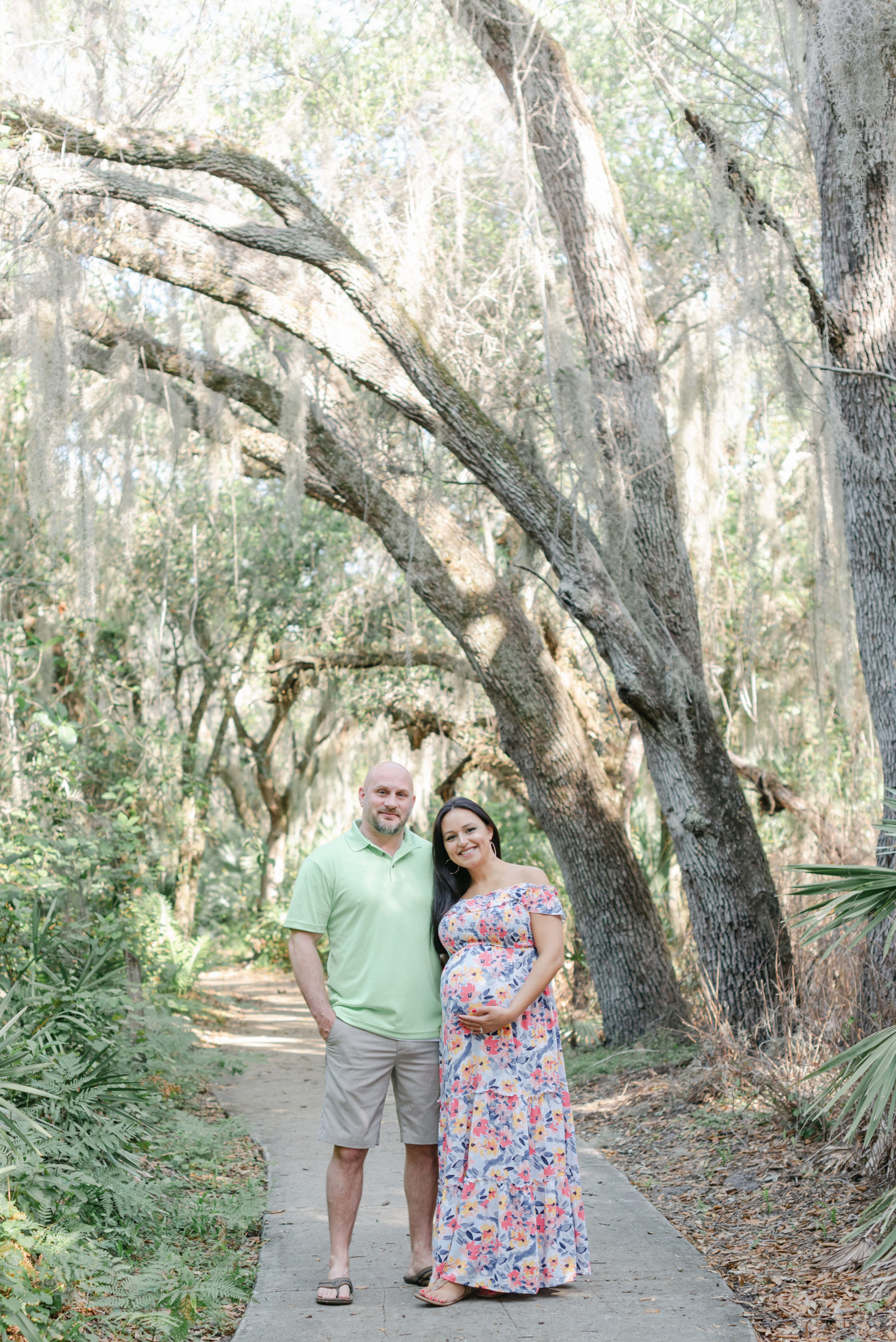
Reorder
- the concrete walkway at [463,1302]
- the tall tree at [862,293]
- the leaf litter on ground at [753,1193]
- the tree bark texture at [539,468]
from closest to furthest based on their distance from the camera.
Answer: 1. the concrete walkway at [463,1302]
2. the leaf litter on ground at [753,1193]
3. the tall tree at [862,293]
4. the tree bark texture at [539,468]

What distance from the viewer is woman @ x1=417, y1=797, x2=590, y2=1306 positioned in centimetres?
337

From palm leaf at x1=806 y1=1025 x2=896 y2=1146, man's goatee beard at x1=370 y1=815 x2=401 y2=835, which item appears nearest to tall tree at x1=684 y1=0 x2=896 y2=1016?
palm leaf at x1=806 y1=1025 x2=896 y2=1146

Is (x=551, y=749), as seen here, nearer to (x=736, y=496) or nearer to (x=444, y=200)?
(x=444, y=200)

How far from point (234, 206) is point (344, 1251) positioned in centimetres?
799

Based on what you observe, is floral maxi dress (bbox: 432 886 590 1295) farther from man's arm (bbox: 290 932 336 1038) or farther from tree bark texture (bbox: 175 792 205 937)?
tree bark texture (bbox: 175 792 205 937)

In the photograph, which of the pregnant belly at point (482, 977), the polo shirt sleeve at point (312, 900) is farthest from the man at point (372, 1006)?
the pregnant belly at point (482, 977)

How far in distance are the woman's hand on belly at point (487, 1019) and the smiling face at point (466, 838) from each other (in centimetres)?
45

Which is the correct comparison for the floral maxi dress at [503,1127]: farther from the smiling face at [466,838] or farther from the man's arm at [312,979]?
the man's arm at [312,979]

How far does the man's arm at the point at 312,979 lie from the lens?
3465 millimetres

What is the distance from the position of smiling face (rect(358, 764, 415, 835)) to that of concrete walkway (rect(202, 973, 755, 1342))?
4.50ft

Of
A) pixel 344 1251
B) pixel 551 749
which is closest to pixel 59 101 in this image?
pixel 551 749

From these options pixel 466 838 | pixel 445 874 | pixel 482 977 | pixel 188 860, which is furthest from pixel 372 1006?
pixel 188 860

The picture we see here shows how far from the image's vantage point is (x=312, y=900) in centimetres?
354

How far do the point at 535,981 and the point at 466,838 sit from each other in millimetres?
476
